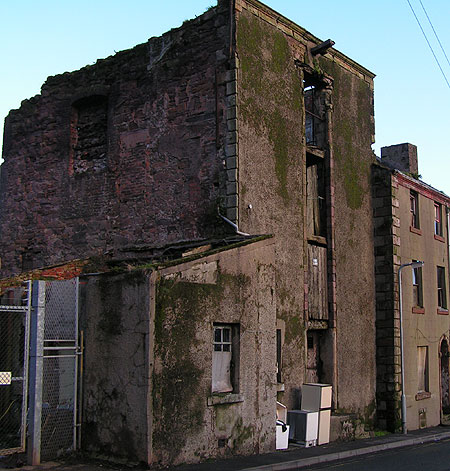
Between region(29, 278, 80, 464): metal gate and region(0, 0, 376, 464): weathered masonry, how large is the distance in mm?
426

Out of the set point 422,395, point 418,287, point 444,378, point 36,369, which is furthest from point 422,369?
point 36,369


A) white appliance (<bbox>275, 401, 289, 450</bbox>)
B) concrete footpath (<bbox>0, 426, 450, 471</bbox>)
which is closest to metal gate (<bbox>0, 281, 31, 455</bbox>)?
concrete footpath (<bbox>0, 426, 450, 471</bbox>)

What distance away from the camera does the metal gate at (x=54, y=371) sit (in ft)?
34.7

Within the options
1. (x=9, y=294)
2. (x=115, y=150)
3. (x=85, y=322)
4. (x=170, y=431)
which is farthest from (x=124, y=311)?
(x=115, y=150)

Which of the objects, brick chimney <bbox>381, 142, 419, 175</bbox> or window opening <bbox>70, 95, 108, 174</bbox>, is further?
brick chimney <bbox>381, 142, 419, 175</bbox>

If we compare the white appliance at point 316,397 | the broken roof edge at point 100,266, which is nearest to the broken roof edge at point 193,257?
the broken roof edge at point 100,266

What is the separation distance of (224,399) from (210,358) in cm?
84

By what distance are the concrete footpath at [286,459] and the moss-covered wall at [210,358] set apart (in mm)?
308

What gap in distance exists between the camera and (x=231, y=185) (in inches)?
577

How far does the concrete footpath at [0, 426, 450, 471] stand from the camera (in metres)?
10.3

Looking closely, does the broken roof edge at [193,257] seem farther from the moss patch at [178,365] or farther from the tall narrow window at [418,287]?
the tall narrow window at [418,287]

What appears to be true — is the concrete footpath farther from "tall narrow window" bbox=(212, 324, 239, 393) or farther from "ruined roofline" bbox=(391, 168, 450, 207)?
"ruined roofline" bbox=(391, 168, 450, 207)

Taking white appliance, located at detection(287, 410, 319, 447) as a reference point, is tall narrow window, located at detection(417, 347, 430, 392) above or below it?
above

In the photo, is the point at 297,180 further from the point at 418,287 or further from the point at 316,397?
the point at 418,287
